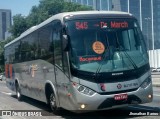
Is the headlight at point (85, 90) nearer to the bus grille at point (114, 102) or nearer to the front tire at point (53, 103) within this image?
the bus grille at point (114, 102)

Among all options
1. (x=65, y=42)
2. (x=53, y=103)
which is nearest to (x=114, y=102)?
(x=65, y=42)

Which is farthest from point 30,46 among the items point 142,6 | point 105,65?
point 142,6

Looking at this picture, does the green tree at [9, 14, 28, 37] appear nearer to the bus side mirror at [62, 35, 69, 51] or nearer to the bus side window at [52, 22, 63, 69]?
the bus side window at [52, 22, 63, 69]

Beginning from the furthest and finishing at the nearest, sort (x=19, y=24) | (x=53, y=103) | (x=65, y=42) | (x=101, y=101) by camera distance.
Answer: (x=19, y=24), (x=53, y=103), (x=65, y=42), (x=101, y=101)

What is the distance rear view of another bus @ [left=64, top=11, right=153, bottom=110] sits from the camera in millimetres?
10391

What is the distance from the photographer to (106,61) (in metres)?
10.7

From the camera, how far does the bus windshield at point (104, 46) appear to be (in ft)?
34.8

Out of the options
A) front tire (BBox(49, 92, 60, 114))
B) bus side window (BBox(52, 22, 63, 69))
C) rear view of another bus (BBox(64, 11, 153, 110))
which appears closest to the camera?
rear view of another bus (BBox(64, 11, 153, 110))

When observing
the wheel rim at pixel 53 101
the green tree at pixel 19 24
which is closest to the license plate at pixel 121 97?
the wheel rim at pixel 53 101

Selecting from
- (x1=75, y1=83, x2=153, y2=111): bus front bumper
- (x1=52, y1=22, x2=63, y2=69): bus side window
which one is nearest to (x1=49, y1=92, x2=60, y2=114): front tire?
(x1=52, y1=22, x2=63, y2=69): bus side window

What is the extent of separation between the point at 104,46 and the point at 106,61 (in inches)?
17.4

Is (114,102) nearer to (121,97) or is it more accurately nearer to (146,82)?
(121,97)

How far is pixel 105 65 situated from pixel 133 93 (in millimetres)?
1076

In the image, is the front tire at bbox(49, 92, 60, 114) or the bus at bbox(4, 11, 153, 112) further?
the front tire at bbox(49, 92, 60, 114)
